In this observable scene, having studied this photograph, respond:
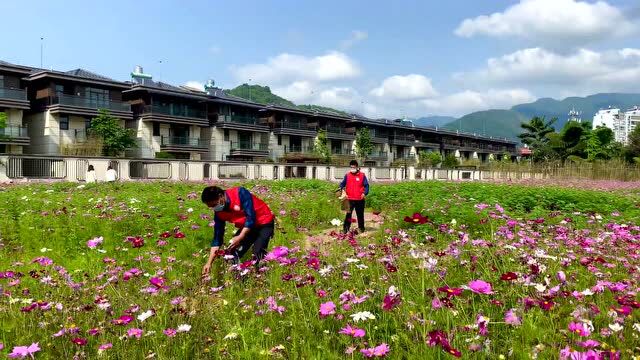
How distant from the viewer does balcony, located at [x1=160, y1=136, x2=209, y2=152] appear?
4828cm

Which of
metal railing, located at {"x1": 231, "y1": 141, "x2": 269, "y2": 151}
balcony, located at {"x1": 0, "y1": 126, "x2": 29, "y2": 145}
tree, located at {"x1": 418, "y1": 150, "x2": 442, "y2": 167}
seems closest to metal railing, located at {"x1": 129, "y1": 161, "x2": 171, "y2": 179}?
balcony, located at {"x1": 0, "y1": 126, "x2": 29, "y2": 145}

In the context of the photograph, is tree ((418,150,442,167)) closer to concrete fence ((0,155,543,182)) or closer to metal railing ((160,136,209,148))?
concrete fence ((0,155,543,182))

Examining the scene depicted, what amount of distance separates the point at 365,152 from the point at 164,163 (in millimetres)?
40146

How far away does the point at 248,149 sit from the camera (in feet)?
185

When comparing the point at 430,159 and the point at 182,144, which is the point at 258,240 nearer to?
the point at 182,144

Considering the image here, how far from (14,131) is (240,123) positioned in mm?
23269

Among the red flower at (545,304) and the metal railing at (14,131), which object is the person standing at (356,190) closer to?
the red flower at (545,304)

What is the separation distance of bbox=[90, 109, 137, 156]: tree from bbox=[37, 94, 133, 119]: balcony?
1.21 meters

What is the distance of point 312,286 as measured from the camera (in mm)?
3943

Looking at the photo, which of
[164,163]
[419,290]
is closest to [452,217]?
[419,290]

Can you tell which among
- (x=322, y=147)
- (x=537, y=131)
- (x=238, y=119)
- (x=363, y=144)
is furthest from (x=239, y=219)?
(x=537, y=131)

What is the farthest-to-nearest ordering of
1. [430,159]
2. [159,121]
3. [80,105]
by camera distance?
1. [430,159]
2. [159,121]
3. [80,105]

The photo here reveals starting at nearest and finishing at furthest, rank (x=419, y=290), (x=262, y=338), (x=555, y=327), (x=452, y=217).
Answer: (x=555, y=327), (x=262, y=338), (x=419, y=290), (x=452, y=217)

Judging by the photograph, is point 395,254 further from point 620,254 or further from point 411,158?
point 411,158
